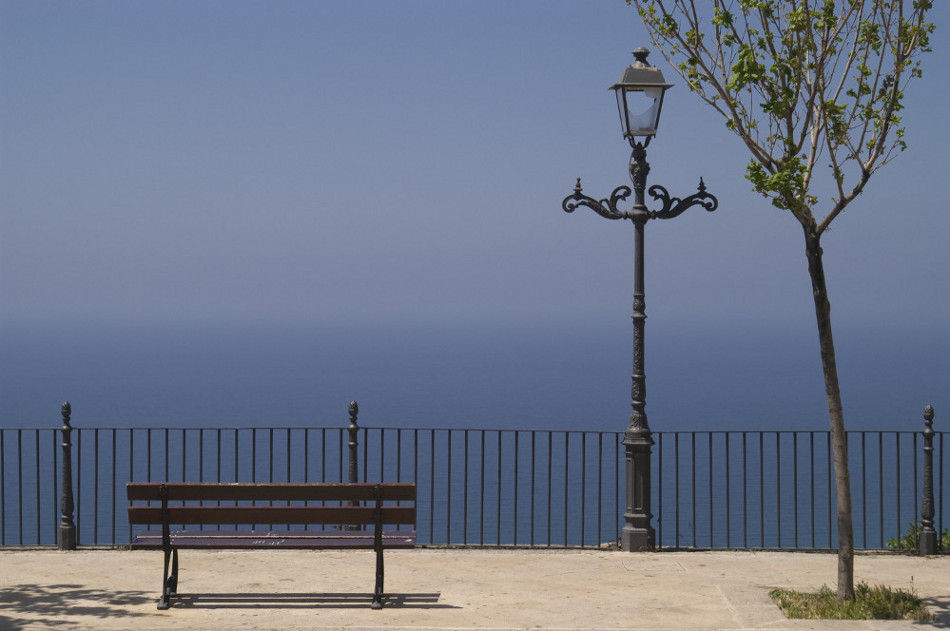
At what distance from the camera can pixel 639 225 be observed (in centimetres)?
1097

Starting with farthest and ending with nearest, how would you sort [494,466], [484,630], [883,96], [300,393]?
1. [300,393]
2. [494,466]
3. [883,96]
4. [484,630]

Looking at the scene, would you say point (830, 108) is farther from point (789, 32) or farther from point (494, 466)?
point (494, 466)

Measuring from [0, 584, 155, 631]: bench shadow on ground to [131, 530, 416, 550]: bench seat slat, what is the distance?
0.46 meters

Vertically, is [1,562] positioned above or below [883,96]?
below

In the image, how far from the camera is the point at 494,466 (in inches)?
4555

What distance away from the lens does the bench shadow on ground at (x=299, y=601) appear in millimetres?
8477

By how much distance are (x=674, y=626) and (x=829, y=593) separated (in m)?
1.50

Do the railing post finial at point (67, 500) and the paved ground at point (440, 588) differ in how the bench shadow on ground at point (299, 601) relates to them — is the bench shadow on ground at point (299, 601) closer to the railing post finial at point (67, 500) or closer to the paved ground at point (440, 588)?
the paved ground at point (440, 588)

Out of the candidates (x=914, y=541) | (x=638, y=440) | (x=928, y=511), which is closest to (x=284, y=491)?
(x=638, y=440)

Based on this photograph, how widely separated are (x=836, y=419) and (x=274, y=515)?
4063 millimetres

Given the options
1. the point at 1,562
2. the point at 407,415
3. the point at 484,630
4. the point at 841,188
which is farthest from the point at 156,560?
the point at 407,415

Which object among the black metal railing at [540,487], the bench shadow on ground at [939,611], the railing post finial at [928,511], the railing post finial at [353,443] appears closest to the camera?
the bench shadow on ground at [939,611]

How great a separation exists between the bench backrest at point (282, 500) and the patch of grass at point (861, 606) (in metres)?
2.81

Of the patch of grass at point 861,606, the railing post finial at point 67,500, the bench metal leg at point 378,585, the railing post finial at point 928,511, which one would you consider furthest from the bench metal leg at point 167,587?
the railing post finial at point 928,511
